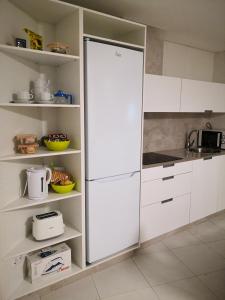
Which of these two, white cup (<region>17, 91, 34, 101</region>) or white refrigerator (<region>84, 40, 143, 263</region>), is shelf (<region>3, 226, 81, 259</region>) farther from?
white cup (<region>17, 91, 34, 101</region>)

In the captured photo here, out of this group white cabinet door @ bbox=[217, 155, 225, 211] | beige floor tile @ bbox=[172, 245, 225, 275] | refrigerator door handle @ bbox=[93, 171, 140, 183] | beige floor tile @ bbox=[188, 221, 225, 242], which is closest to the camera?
refrigerator door handle @ bbox=[93, 171, 140, 183]

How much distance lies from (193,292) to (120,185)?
103 cm

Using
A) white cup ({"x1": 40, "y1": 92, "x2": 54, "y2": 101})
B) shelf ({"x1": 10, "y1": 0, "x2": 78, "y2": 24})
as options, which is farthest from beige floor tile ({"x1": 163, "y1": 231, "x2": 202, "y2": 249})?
shelf ({"x1": 10, "y1": 0, "x2": 78, "y2": 24})

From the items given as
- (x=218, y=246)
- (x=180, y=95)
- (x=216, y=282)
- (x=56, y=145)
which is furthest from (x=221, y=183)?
(x=56, y=145)

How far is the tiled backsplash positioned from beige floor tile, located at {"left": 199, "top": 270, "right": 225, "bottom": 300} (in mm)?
1500

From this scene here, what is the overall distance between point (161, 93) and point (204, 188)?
4.37 feet

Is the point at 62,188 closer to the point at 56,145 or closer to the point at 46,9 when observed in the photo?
the point at 56,145

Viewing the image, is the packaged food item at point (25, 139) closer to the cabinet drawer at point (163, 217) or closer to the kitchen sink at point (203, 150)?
the cabinet drawer at point (163, 217)

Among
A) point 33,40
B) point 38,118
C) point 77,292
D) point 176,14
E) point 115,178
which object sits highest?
point 176,14

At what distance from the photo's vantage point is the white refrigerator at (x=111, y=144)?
183 centimetres

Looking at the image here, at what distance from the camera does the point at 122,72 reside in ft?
6.41

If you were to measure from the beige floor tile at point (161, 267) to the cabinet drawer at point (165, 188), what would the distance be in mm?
537

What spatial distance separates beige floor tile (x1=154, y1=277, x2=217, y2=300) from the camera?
6.04 feet

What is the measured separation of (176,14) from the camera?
2188 mm
